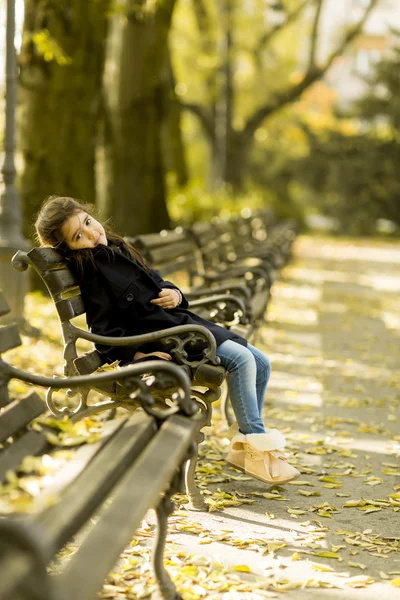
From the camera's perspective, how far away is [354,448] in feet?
19.4

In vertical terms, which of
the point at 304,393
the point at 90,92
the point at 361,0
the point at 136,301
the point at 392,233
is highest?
the point at 361,0

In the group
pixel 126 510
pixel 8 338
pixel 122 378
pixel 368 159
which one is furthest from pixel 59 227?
pixel 368 159

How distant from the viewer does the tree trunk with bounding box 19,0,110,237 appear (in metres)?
11.6

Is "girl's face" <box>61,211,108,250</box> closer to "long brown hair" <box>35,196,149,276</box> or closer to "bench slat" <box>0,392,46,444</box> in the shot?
"long brown hair" <box>35,196,149,276</box>

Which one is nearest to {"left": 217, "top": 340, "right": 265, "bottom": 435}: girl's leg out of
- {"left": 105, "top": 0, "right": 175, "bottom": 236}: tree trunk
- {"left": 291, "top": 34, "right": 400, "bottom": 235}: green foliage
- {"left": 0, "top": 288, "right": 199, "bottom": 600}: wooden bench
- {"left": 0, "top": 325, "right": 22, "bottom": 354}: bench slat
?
{"left": 0, "top": 288, "right": 199, "bottom": 600}: wooden bench

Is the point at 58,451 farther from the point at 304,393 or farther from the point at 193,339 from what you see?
the point at 304,393

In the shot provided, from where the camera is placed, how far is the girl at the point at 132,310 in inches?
186

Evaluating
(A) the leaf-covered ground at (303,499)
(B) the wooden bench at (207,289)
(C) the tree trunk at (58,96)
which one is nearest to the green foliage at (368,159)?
(C) the tree trunk at (58,96)

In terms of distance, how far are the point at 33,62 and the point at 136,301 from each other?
756cm

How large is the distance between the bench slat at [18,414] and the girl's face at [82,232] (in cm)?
129

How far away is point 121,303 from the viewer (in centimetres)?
476

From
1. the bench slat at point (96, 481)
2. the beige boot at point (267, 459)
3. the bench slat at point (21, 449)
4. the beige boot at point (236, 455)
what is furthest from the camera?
the beige boot at point (236, 455)

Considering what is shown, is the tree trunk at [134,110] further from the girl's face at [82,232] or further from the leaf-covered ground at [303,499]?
the girl's face at [82,232]

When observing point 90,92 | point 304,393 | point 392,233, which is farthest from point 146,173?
point 392,233
